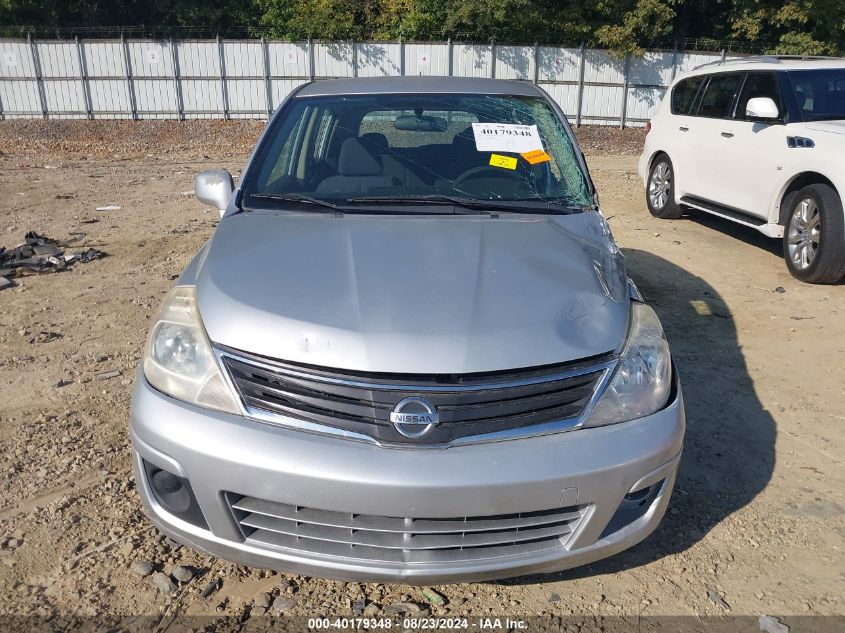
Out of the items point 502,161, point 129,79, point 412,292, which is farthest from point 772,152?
point 129,79

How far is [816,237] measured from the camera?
589cm

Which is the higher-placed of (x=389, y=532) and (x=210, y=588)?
(x=389, y=532)

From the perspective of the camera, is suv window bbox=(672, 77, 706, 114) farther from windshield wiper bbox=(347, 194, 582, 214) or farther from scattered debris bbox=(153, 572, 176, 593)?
scattered debris bbox=(153, 572, 176, 593)

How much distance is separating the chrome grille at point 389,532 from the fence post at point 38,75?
875 inches

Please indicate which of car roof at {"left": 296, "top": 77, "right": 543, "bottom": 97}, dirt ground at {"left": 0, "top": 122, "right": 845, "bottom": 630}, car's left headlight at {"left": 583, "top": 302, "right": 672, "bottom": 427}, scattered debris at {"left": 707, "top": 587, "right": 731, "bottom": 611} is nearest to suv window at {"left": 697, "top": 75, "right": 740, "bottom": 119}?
dirt ground at {"left": 0, "top": 122, "right": 845, "bottom": 630}

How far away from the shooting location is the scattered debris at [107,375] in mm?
4062

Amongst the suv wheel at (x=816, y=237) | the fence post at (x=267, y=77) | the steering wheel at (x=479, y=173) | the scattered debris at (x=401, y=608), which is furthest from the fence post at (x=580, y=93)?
the scattered debris at (x=401, y=608)

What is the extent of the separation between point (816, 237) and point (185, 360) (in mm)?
5544

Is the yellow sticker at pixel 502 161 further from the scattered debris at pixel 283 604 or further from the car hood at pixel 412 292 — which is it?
the scattered debris at pixel 283 604

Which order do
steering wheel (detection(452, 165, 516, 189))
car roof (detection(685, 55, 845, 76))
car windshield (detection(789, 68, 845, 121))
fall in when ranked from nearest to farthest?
steering wheel (detection(452, 165, 516, 189)) < car windshield (detection(789, 68, 845, 121)) < car roof (detection(685, 55, 845, 76))

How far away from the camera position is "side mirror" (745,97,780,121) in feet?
20.8

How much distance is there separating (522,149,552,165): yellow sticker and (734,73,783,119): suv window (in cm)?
414

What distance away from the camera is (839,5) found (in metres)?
20.2

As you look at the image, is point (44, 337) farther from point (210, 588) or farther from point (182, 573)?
point (210, 588)
